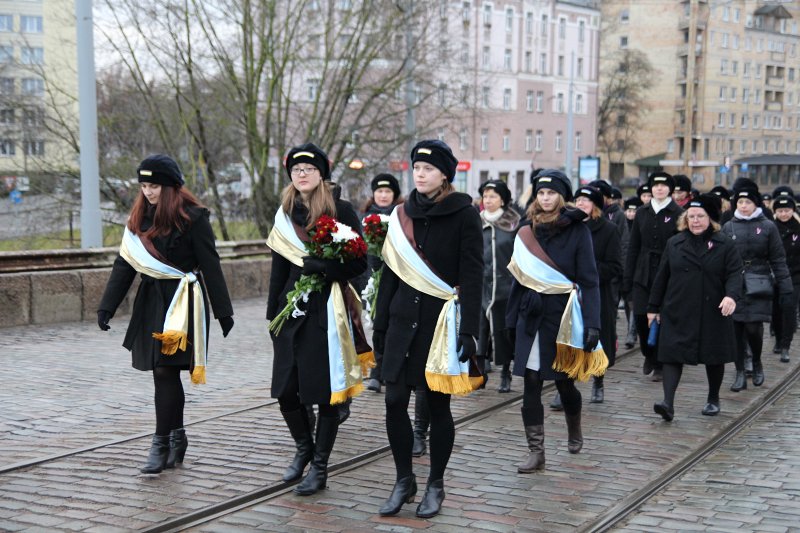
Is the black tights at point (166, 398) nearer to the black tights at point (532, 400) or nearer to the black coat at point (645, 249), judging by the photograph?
the black tights at point (532, 400)

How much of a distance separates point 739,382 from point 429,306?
5.56 m

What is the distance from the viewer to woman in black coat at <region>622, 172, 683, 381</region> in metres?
11.3

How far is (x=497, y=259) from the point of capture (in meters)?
10.1

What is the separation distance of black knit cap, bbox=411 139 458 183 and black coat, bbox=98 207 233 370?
5.30 feet

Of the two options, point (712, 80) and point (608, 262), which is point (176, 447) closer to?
point (608, 262)

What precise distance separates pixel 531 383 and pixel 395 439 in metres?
1.53

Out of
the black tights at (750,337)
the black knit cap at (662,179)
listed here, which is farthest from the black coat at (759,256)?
the black knit cap at (662,179)

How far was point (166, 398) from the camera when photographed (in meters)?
6.75

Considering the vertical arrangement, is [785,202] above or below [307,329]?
above

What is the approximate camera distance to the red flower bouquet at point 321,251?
6168 mm

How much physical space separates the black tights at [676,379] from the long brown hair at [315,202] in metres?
3.65

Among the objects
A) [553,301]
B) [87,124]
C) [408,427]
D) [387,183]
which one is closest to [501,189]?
[387,183]

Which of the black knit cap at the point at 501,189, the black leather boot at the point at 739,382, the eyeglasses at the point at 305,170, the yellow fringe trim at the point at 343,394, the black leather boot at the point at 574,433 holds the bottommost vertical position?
the black leather boot at the point at 739,382

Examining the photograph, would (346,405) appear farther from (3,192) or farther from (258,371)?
(3,192)
